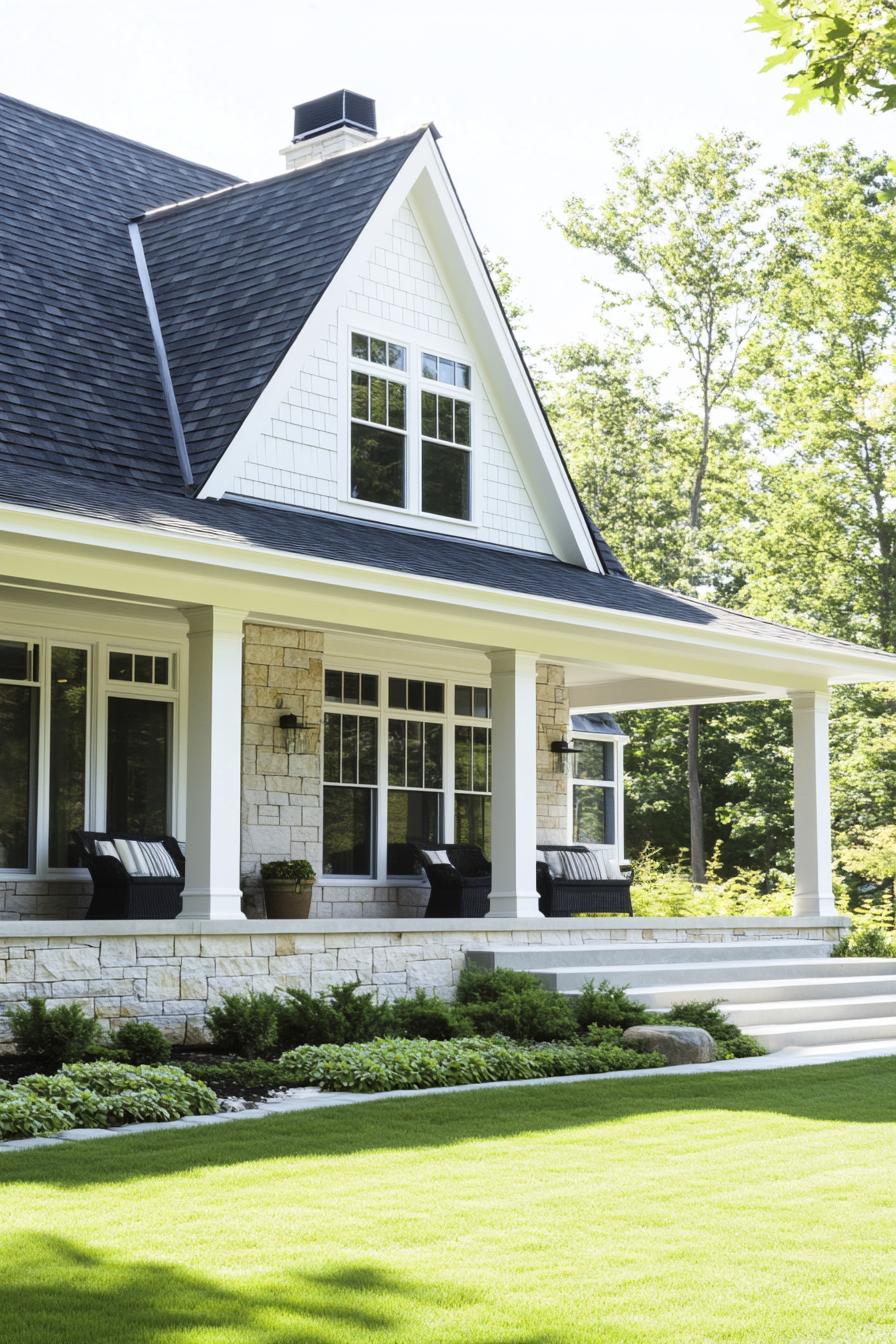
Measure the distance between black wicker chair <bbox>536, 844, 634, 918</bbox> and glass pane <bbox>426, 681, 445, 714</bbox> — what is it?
163 centimetres

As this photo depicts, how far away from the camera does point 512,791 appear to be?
43.4 ft

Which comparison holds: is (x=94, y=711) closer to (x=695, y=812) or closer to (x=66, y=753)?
(x=66, y=753)

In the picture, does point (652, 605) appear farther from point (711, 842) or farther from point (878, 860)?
point (711, 842)

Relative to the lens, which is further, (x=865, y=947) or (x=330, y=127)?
(x=330, y=127)

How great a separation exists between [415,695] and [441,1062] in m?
6.05

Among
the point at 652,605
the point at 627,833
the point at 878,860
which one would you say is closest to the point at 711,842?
the point at 627,833

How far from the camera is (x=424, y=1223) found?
5637mm

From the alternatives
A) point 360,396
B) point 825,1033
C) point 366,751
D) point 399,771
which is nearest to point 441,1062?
point 825,1033

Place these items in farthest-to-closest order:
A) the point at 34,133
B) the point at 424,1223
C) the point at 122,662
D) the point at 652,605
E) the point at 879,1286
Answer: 1. the point at 34,133
2. the point at 652,605
3. the point at 122,662
4. the point at 424,1223
5. the point at 879,1286

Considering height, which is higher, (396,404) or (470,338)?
(470,338)

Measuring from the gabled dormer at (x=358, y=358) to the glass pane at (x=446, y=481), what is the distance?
2cm

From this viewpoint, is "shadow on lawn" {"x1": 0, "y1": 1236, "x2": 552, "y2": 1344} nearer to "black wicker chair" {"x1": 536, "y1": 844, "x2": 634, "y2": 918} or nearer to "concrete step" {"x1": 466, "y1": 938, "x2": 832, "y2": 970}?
"concrete step" {"x1": 466, "y1": 938, "x2": 832, "y2": 970}

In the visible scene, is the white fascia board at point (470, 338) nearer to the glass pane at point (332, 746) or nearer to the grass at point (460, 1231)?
the glass pane at point (332, 746)

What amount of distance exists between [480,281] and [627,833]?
23.3 m
